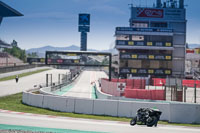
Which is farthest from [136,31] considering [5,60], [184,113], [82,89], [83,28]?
[83,28]

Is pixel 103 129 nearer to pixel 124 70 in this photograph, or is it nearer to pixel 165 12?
pixel 124 70

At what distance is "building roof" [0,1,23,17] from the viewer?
86812 mm

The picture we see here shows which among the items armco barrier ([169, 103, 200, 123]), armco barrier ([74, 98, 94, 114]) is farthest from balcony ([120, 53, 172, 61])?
armco barrier ([169, 103, 200, 123])

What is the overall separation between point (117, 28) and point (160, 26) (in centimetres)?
1410

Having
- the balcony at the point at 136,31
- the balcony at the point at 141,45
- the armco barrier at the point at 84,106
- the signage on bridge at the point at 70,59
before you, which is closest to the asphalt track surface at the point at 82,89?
the signage on bridge at the point at 70,59

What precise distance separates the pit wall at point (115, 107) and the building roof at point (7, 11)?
69244mm

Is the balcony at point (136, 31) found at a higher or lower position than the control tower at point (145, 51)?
higher

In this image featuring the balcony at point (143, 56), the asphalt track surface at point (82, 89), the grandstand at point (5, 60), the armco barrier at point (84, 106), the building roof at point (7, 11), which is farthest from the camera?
the grandstand at point (5, 60)

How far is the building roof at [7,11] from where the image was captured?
86.8 metres

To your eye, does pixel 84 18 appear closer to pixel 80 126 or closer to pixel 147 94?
pixel 147 94

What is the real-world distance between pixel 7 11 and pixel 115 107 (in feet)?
265

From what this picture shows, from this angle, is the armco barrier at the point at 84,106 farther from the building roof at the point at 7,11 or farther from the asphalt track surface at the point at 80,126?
the building roof at the point at 7,11

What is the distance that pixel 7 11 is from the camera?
91.7 meters

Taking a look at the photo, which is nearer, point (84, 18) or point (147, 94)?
point (147, 94)
